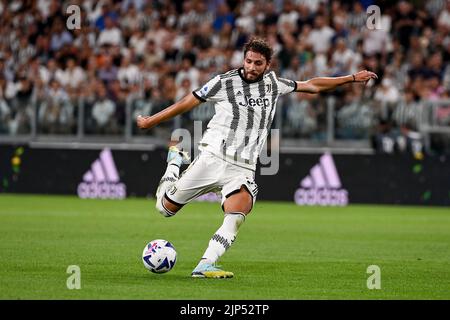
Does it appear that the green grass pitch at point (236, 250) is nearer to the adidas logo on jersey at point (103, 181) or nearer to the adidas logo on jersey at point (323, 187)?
the adidas logo on jersey at point (323, 187)

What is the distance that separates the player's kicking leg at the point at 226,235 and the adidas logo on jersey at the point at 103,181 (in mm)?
13856

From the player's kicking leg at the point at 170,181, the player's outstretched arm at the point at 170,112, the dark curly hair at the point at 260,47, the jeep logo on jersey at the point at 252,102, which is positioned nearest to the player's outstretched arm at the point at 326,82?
the jeep logo on jersey at the point at 252,102

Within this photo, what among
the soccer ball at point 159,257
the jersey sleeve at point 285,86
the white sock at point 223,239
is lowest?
the soccer ball at point 159,257

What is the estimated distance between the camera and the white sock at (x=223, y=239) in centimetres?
1059

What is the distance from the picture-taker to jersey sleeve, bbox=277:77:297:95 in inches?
439

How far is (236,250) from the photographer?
549 inches

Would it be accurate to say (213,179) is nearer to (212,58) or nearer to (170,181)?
(170,181)

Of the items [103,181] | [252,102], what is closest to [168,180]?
[252,102]

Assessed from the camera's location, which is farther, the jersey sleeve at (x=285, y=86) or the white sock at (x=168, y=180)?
the white sock at (x=168, y=180)

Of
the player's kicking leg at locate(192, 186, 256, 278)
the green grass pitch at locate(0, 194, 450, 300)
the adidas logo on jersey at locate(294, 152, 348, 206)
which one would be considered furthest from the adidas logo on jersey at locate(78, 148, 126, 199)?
the player's kicking leg at locate(192, 186, 256, 278)

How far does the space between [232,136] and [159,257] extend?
57.1 inches

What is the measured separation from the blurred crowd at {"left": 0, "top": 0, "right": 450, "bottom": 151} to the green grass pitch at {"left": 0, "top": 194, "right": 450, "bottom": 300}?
2224 mm

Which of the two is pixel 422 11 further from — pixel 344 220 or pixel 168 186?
pixel 168 186

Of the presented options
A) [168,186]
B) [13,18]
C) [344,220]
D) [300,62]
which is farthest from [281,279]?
[13,18]
